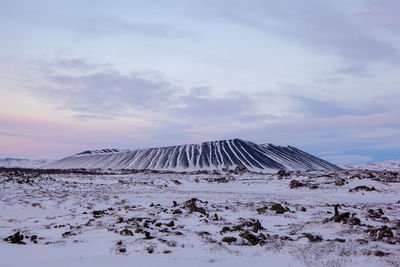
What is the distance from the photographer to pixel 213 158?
153 ft

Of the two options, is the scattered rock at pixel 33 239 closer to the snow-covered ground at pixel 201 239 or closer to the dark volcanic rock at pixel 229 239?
the snow-covered ground at pixel 201 239

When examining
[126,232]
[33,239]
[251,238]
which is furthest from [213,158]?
[251,238]

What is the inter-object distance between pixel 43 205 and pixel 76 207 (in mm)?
1139

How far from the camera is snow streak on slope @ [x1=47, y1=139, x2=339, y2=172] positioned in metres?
42.8

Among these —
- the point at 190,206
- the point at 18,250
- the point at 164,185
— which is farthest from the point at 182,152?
the point at 18,250

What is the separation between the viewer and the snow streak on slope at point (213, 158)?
42.8 m

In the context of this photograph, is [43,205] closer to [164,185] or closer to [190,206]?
[190,206]

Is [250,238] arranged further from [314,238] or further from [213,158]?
[213,158]

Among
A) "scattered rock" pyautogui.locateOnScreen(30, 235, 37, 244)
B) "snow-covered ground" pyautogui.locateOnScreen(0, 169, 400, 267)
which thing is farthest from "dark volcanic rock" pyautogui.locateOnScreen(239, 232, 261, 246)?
"scattered rock" pyautogui.locateOnScreen(30, 235, 37, 244)

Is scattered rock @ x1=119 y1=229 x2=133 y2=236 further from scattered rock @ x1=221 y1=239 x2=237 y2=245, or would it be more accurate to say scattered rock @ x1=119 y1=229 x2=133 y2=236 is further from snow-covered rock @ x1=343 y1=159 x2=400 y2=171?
snow-covered rock @ x1=343 y1=159 x2=400 y2=171

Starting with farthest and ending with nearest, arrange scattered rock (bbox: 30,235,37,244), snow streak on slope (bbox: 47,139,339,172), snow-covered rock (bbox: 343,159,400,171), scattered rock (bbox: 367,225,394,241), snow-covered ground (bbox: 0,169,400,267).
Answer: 1. snow-covered rock (bbox: 343,159,400,171)
2. snow streak on slope (bbox: 47,139,339,172)
3. scattered rock (bbox: 30,235,37,244)
4. scattered rock (bbox: 367,225,394,241)
5. snow-covered ground (bbox: 0,169,400,267)

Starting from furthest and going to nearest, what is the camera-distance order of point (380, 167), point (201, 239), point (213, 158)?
1. point (380, 167)
2. point (213, 158)
3. point (201, 239)

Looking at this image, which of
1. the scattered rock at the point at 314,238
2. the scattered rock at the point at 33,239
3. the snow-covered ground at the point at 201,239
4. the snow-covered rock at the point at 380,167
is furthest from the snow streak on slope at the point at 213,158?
the scattered rock at the point at 33,239

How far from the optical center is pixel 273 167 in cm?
4072
